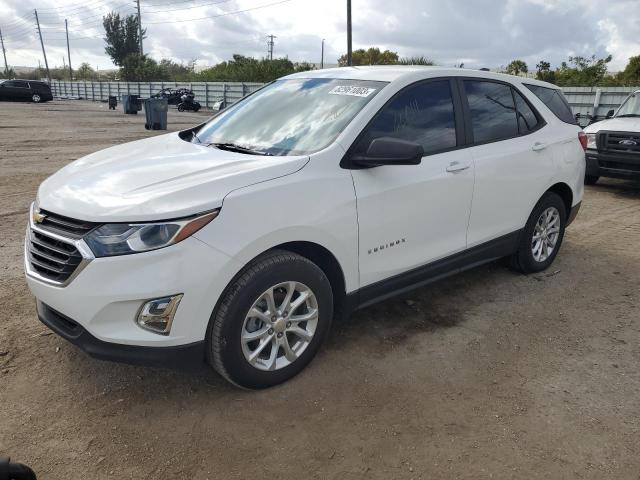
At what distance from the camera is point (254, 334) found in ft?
9.29

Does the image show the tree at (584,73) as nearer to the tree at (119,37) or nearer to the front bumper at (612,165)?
the front bumper at (612,165)

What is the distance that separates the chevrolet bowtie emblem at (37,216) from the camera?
2.83 metres

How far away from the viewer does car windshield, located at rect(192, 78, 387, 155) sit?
10.6 feet

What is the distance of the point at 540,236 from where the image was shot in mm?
4816

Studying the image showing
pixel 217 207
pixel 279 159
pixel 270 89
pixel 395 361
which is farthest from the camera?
pixel 270 89

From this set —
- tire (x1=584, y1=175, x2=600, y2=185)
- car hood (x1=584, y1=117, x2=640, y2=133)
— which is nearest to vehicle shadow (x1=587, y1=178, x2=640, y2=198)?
tire (x1=584, y1=175, x2=600, y2=185)

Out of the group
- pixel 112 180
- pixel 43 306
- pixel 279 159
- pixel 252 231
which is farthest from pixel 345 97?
pixel 43 306

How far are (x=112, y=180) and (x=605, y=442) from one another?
2876 mm

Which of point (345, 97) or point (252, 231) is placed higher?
point (345, 97)

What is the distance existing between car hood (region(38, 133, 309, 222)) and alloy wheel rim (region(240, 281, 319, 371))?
23.6 inches

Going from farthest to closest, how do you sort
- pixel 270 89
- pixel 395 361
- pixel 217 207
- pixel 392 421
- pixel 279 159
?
pixel 270 89 → pixel 395 361 → pixel 279 159 → pixel 392 421 → pixel 217 207

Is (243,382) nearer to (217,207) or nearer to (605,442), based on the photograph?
(217,207)

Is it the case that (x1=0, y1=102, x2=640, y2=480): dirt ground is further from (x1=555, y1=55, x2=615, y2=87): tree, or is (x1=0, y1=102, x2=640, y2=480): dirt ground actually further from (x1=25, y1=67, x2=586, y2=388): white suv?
(x1=555, y1=55, x2=615, y2=87): tree

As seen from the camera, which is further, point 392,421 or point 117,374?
point 117,374
